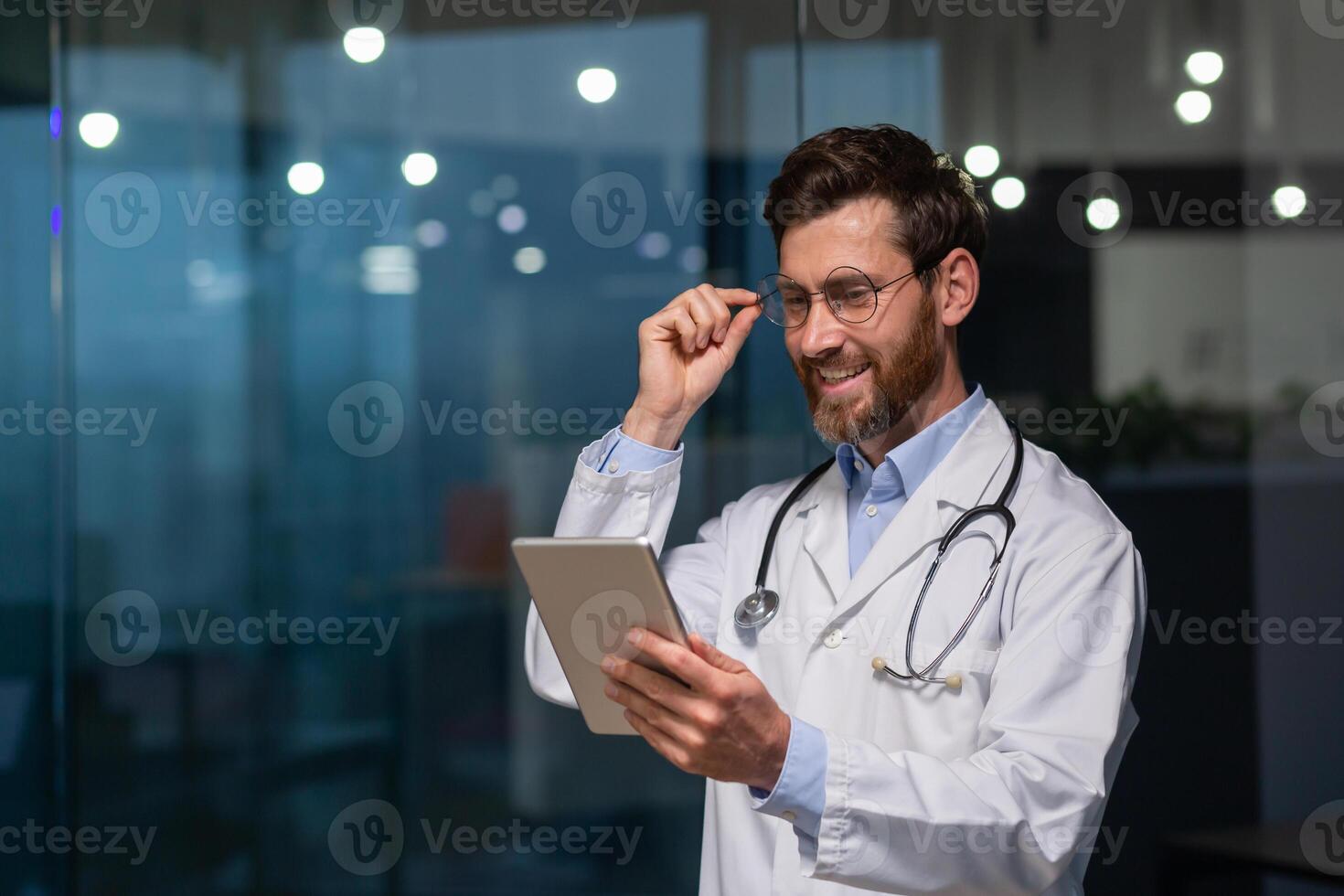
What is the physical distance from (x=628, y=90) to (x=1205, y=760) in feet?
5.76

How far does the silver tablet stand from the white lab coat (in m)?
0.23

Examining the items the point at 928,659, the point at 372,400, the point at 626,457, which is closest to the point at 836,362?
the point at 626,457

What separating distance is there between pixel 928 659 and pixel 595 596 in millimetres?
470

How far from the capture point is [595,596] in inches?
48.9

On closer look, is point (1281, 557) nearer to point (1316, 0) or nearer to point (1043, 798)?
point (1316, 0)

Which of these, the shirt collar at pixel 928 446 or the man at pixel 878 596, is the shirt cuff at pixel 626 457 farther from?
the shirt collar at pixel 928 446

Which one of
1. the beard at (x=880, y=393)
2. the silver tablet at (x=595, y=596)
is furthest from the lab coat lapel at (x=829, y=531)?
the silver tablet at (x=595, y=596)

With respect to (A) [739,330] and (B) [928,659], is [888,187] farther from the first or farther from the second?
(B) [928,659]

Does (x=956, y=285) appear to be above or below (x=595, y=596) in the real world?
above

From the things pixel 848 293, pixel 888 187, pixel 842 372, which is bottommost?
pixel 842 372

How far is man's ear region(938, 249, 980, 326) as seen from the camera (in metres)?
1.71

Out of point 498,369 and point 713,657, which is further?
point 498,369

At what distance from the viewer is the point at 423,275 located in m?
2.71

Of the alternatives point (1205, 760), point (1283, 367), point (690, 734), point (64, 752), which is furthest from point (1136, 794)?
point (64, 752)
